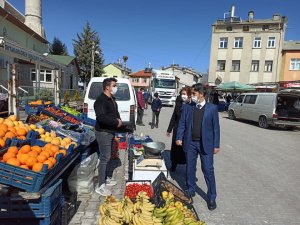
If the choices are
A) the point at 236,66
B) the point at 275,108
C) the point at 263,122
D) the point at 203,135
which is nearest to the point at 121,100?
the point at 203,135

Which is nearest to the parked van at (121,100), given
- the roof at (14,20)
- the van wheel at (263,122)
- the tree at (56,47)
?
the van wheel at (263,122)

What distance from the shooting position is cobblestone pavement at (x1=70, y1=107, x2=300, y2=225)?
413 centimetres

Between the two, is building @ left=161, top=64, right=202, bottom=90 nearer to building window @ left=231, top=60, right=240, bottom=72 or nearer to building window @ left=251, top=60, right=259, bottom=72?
building window @ left=231, top=60, right=240, bottom=72

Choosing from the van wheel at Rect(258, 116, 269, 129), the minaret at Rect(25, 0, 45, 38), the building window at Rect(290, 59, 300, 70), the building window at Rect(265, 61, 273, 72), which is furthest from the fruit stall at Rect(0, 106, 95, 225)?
the building window at Rect(290, 59, 300, 70)

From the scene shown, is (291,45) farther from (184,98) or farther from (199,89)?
(199,89)

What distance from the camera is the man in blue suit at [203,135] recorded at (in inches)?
166

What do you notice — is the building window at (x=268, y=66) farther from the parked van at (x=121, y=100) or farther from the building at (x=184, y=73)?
the parked van at (x=121, y=100)

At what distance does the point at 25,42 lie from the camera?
27.7 metres

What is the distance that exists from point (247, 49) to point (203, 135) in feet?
133

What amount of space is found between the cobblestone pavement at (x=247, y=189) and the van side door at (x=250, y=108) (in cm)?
731

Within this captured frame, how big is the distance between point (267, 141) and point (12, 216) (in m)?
10.6

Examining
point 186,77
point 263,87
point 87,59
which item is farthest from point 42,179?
point 186,77

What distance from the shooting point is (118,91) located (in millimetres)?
9430

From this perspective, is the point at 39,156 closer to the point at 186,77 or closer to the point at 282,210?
the point at 282,210
